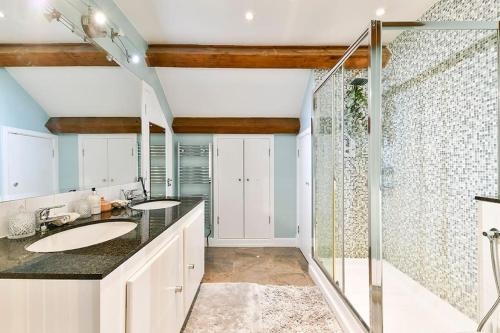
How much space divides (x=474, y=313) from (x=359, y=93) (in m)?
2.13

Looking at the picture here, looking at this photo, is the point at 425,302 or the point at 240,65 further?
the point at 240,65

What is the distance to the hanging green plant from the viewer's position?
279cm

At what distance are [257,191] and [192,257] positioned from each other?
182 centimetres

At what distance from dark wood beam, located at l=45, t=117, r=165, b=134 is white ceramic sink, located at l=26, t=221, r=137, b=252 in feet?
1.87

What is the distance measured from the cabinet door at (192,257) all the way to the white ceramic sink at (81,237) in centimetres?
48

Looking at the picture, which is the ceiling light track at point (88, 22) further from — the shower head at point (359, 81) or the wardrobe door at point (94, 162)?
the shower head at point (359, 81)

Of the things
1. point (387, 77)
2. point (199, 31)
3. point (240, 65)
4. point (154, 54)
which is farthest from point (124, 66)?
point (387, 77)

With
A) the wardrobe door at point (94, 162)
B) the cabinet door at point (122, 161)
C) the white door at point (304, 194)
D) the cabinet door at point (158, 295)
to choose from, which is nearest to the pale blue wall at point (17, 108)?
the wardrobe door at point (94, 162)

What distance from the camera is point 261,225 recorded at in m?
3.73

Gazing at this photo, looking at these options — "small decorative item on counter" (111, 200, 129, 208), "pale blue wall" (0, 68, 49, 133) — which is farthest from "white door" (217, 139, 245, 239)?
"pale blue wall" (0, 68, 49, 133)

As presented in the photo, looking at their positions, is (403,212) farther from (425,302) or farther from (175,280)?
(175,280)

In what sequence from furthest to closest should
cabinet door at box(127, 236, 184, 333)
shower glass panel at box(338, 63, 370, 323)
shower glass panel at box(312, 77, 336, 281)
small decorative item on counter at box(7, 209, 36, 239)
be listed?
1. shower glass panel at box(338, 63, 370, 323)
2. shower glass panel at box(312, 77, 336, 281)
3. small decorative item on counter at box(7, 209, 36, 239)
4. cabinet door at box(127, 236, 184, 333)

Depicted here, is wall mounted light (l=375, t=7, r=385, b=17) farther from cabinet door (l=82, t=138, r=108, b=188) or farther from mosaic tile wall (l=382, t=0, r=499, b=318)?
cabinet door (l=82, t=138, r=108, b=188)

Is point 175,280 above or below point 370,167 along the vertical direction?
below
